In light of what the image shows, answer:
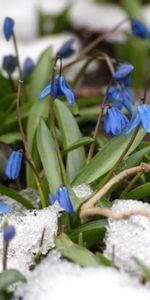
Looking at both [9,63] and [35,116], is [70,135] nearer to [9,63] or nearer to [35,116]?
[35,116]

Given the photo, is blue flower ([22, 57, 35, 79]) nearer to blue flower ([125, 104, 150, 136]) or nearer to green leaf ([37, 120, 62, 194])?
green leaf ([37, 120, 62, 194])

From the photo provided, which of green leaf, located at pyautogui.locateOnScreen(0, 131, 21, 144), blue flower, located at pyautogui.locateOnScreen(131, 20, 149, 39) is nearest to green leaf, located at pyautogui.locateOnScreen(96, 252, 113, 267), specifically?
green leaf, located at pyautogui.locateOnScreen(0, 131, 21, 144)

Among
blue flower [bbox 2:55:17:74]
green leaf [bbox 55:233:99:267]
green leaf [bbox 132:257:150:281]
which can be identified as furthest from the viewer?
blue flower [bbox 2:55:17:74]

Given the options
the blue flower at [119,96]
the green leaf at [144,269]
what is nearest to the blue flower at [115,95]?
the blue flower at [119,96]

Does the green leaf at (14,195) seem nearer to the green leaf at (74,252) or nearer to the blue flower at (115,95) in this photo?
the green leaf at (74,252)

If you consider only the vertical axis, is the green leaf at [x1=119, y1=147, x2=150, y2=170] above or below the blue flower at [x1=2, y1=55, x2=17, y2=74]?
below
